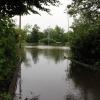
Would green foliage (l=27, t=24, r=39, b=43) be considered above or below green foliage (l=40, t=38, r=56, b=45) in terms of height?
above

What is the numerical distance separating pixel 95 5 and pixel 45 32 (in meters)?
107

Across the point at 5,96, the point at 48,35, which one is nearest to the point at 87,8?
the point at 5,96

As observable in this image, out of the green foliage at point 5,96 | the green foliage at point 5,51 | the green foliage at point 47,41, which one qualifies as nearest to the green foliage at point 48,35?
the green foliage at point 47,41

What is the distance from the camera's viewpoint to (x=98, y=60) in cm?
2083

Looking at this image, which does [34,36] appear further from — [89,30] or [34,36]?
[89,30]

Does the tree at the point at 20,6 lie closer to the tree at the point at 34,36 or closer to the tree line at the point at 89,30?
the tree line at the point at 89,30

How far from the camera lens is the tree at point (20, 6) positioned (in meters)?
8.71

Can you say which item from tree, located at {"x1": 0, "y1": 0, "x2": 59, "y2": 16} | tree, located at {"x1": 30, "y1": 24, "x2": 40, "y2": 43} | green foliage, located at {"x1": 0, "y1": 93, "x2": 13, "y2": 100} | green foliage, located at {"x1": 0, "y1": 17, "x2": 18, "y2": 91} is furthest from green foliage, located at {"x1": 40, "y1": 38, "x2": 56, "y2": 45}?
green foliage, located at {"x1": 0, "y1": 93, "x2": 13, "y2": 100}

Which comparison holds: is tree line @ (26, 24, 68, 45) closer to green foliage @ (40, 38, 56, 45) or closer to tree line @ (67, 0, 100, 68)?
green foliage @ (40, 38, 56, 45)

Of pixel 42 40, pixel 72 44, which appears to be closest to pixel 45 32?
pixel 42 40

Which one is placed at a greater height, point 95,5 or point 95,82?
point 95,5

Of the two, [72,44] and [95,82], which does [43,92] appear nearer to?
[95,82]

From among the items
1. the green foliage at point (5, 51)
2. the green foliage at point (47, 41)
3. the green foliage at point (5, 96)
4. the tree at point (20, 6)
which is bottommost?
the green foliage at point (47, 41)

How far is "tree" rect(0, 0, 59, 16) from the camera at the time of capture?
8714mm
